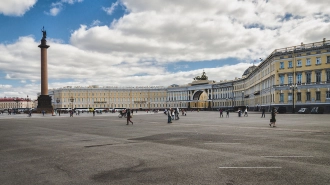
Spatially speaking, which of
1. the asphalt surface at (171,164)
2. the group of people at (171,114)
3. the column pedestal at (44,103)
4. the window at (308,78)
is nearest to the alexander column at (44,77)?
the column pedestal at (44,103)

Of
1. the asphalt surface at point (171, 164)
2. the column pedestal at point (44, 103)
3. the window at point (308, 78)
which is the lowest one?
the asphalt surface at point (171, 164)

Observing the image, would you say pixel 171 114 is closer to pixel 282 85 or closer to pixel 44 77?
pixel 282 85

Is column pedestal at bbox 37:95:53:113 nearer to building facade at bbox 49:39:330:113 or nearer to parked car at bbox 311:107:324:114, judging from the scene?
building facade at bbox 49:39:330:113

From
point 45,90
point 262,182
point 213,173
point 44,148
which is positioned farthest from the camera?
point 45,90

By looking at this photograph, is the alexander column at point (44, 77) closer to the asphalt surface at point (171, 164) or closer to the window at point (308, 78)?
the window at point (308, 78)

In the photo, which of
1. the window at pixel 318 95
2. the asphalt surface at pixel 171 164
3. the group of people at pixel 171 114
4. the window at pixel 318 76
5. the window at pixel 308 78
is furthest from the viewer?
the window at pixel 308 78

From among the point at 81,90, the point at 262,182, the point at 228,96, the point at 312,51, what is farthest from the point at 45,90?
the point at 81,90

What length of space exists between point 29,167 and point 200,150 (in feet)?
21.5

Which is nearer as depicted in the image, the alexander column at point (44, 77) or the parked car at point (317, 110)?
the parked car at point (317, 110)

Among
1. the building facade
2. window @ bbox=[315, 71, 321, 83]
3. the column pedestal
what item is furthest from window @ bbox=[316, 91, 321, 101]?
the column pedestal

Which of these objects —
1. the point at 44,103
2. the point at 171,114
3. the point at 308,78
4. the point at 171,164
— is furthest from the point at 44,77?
the point at 171,164

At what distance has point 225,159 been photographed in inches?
405

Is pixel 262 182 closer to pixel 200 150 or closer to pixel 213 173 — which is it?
pixel 213 173

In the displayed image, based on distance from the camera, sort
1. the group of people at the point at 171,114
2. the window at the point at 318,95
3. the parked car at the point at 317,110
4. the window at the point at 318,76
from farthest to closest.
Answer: the window at the point at 318,76 < the window at the point at 318,95 < the parked car at the point at 317,110 < the group of people at the point at 171,114
